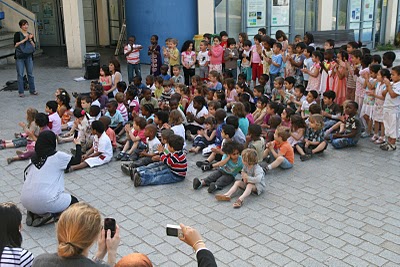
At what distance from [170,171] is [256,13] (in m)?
11.5

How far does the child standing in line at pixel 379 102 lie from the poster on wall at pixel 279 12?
31.1ft

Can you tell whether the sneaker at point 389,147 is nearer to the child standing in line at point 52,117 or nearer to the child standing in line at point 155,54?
the child standing in line at point 52,117

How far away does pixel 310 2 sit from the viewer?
1842 centimetres

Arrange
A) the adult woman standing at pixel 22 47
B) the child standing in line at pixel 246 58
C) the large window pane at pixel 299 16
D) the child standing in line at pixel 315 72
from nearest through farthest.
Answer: the child standing in line at pixel 315 72, the adult woman standing at pixel 22 47, the child standing in line at pixel 246 58, the large window pane at pixel 299 16

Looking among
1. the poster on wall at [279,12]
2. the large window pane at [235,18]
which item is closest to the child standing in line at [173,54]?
the large window pane at [235,18]

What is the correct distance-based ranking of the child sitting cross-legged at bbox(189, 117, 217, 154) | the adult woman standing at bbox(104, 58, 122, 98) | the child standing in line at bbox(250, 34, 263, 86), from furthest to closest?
the child standing in line at bbox(250, 34, 263, 86), the adult woman standing at bbox(104, 58, 122, 98), the child sitting cross-legged at bbox(189, 117, 217, 154)

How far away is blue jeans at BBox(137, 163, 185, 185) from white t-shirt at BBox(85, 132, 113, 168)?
1051 mm

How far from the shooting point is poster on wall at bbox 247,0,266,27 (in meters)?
17.3

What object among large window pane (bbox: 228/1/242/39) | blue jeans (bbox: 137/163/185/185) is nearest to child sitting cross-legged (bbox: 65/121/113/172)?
blue jeans (bbox: 137/163/185/185)

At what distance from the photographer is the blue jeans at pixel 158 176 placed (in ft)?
23.6

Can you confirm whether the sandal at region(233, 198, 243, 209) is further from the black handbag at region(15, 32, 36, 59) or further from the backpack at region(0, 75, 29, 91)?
the backpack at region(0, 75, 29, 91)

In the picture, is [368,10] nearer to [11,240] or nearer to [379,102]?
[379,102]

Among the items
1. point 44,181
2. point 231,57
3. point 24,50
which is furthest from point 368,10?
point 44,181

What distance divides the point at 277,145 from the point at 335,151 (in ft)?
4.46
